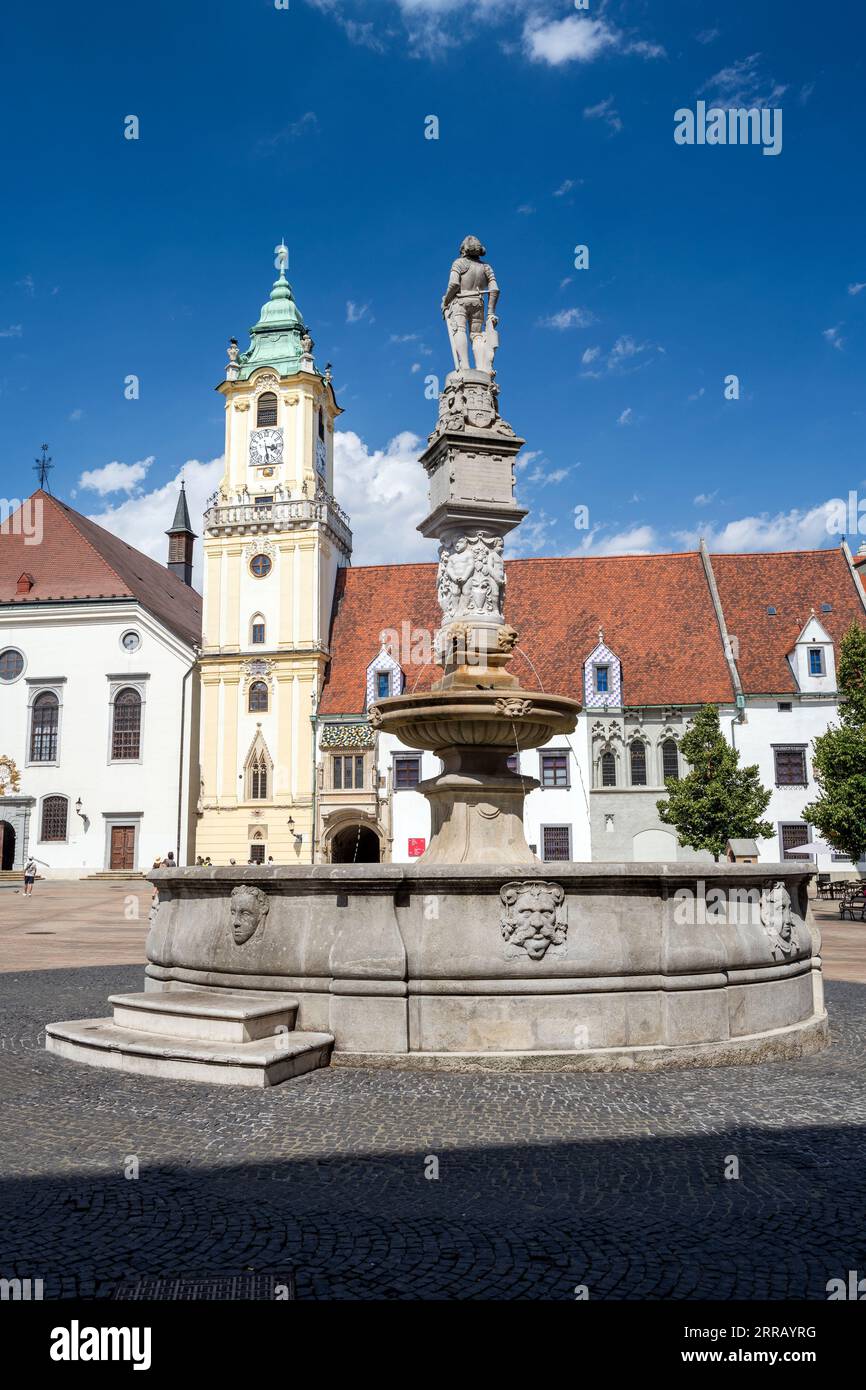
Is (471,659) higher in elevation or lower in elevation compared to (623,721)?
lower

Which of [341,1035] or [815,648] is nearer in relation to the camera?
[341,1035]

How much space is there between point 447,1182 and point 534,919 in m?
2.71

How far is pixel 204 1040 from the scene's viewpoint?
760 cm

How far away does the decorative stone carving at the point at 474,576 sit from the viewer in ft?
38.7

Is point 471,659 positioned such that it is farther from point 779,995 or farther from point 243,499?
point 243,499

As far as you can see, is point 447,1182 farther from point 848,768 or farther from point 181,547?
point 181,547

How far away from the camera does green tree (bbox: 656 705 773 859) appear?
39.2 metres

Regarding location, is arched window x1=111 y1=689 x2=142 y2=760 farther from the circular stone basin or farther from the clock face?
the circular stone basin

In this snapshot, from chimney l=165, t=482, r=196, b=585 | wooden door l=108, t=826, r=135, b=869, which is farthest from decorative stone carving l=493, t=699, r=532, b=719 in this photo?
chimney l=165, t=482, r=196, b=585

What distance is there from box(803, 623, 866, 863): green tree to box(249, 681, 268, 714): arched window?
2417 centimetres

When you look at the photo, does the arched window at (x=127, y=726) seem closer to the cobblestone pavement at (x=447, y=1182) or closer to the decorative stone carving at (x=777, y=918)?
the cobblestone pavement at (x=447, y=1182)

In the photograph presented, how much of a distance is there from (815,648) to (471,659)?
36.1 m

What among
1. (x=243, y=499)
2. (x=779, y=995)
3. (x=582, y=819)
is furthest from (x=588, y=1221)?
(x=243, y=499)
